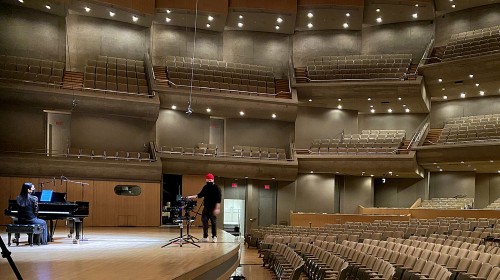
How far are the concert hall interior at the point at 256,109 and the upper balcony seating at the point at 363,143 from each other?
0.07m

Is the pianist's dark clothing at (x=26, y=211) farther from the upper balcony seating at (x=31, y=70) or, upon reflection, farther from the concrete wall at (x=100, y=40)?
the concrete wall at (x=100, y=40)

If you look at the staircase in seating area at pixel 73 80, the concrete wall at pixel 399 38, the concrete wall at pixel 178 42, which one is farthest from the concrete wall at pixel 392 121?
the staircase in seating area at pixel 73 80

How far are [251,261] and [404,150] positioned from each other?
9438 millimetres

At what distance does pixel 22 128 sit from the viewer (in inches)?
637

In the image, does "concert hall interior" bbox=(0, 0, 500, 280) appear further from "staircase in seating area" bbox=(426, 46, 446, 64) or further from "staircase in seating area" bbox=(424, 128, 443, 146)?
"staircase in seating area" bbox=(424, 128, 443, 146)

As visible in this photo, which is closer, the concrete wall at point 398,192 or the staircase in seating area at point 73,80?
the staircase in seating area at point 73,80

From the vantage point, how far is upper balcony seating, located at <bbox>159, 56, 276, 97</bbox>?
1861 centimetres

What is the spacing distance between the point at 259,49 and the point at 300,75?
228 cm

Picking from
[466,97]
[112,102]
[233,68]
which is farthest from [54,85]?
[466,97]

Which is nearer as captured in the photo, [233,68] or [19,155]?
[19,155]

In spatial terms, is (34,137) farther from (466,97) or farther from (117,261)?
(466,97)

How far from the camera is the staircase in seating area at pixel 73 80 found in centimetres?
1634

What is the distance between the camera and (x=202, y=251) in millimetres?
6215

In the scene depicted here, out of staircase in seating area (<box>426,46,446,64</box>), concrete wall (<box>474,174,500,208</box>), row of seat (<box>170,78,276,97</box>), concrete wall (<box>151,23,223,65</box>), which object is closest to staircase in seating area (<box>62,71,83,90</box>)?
row of seat (<box>170,78,276,97</box>)
